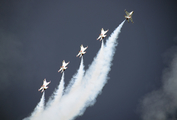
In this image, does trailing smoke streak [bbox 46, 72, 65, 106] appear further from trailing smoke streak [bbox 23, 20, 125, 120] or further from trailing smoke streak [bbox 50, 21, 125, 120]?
trailing smoke streak [bbox 50, 21, 125, 120]

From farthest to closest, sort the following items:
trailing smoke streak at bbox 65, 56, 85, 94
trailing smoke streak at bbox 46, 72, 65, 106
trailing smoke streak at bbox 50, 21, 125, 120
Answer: trailing smoke streak at bbox 46, 72, 65, 106 → trailing smoke streak at bbox 65, 56, 85, 94 → trailing smoke streak at bbox 50, 21, 125, 120

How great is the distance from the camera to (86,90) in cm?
5175

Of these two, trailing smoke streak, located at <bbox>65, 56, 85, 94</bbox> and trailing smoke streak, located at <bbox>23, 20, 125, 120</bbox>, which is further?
trailing smoke streak, located at <bbox>65, 56, 85, 94</bbox>

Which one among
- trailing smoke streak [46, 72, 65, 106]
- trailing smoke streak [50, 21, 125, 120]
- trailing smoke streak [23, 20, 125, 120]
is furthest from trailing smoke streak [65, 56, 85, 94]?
trailing smoke streak [46, 72, 65, 106]

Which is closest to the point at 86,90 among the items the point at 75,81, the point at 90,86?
the point at 90,86

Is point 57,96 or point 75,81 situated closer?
point 75,81

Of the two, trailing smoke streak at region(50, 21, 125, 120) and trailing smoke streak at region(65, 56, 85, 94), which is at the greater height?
trailing smoke streak at region(65, 56, 85, 94)

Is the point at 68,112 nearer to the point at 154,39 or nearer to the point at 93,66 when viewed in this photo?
the point at 93,66

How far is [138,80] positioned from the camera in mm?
109688

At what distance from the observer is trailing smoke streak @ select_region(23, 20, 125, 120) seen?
169 feet

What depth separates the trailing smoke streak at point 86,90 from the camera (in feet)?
Answer: 169

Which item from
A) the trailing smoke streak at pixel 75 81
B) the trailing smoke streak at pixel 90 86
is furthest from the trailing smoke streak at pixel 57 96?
the trailing smoke streak at pixel 75 81

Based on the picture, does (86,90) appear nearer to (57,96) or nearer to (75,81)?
(75,81)

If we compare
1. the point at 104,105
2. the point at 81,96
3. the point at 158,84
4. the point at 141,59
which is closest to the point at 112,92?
the point at 104,105
